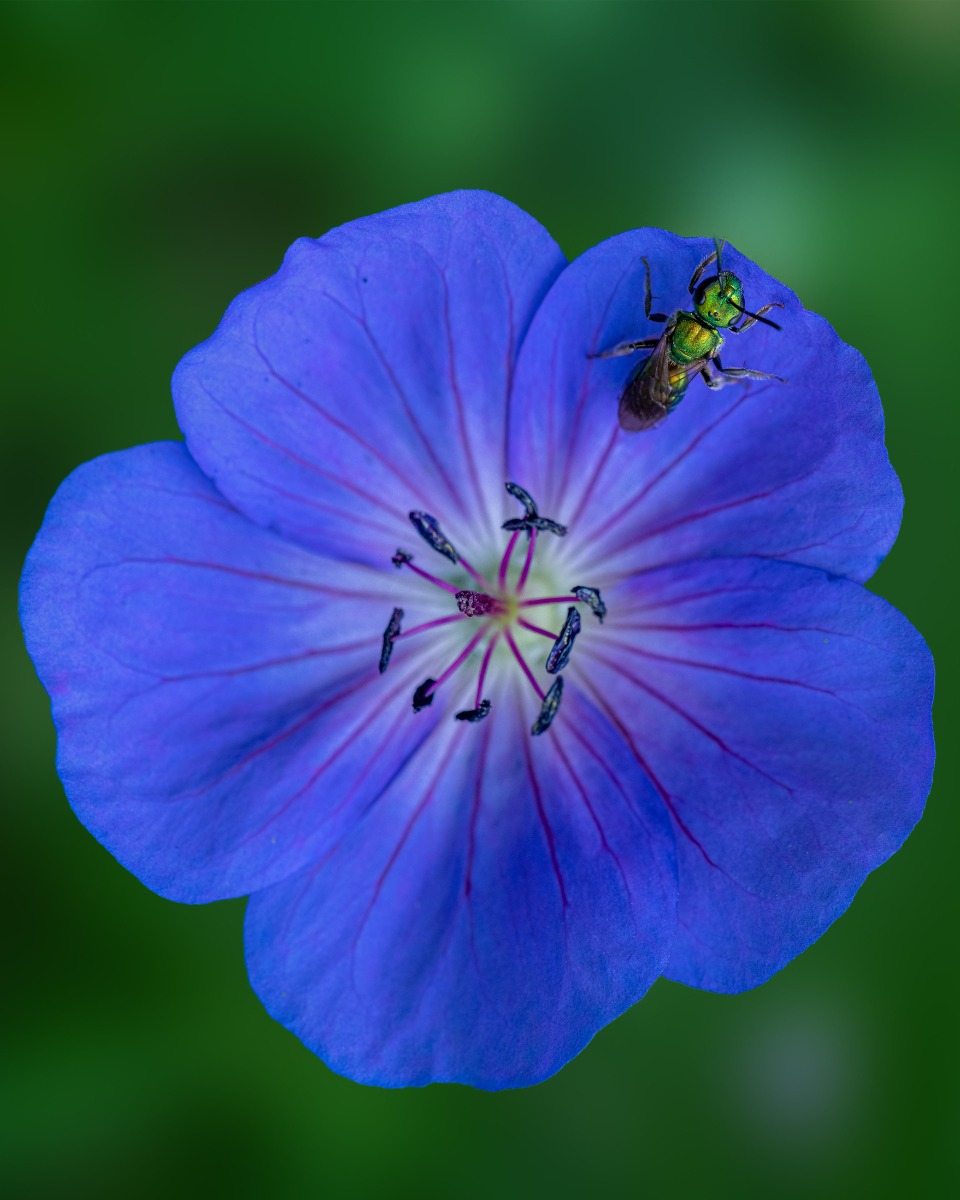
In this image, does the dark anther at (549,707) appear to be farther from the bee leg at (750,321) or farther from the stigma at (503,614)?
the bee leg at (750,321)

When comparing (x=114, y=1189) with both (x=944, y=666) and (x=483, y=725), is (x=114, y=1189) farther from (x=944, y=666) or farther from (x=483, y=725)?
(x=944, y=666)

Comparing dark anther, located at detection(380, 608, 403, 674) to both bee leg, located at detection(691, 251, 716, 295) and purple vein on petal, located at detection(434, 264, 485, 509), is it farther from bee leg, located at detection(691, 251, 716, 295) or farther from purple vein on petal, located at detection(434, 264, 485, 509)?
bee leg, located at detection(691, 251, 716, 295)

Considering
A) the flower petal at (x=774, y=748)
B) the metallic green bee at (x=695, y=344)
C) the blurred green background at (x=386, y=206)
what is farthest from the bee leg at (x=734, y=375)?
the blurred green background at (x=386, y=206)

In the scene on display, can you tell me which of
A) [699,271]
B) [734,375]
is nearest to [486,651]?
[734,375]

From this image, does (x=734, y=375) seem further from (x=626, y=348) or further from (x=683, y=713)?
(x=683, y=713)

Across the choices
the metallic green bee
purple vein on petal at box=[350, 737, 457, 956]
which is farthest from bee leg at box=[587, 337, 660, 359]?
purple vein on petal at box=[350, 737, 457, 956]

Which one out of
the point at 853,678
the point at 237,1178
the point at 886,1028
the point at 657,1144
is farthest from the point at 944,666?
the point at 237,1178
